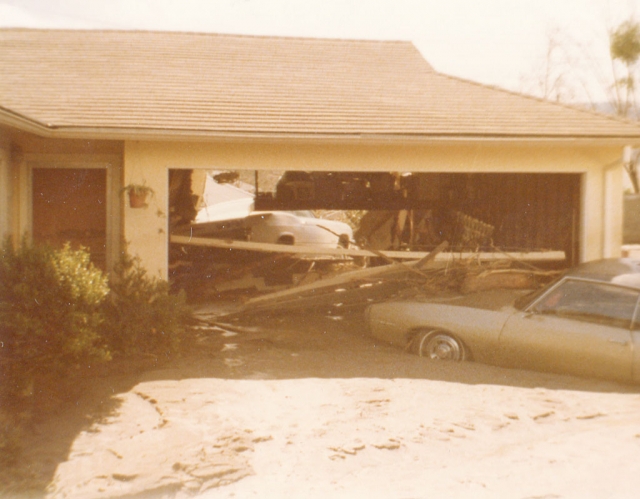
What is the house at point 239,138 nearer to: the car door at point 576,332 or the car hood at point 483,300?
the car hood at point 483,300

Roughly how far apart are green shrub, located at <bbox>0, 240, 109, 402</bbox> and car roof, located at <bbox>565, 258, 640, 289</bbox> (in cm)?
470

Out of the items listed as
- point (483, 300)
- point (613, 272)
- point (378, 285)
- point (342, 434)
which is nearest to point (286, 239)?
point (378, 285)

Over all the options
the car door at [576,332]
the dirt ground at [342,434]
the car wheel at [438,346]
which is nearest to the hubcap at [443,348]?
the car wheel at [438,346]

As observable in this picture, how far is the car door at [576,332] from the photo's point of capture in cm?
652

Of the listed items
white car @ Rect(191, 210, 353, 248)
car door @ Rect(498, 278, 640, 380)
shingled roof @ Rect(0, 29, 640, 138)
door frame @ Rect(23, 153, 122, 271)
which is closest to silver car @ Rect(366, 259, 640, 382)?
car door @ Rect(498, 278, 640, 380)

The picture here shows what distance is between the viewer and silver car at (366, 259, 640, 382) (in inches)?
257

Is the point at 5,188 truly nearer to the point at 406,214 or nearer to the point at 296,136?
the point at 296,136

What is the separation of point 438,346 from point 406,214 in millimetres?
8278

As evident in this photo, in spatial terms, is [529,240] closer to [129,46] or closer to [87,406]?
[129,46]

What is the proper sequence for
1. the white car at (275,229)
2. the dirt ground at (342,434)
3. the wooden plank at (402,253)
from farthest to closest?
1. the white car at (275,229)
2. the wooden plank at (402,253)
3. the dirt ground at (342,434)

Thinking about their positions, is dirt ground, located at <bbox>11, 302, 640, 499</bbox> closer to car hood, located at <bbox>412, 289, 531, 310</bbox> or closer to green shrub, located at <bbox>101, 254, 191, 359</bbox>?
green shrub, located at <bbox>101, 254, 191, 359</bbox>

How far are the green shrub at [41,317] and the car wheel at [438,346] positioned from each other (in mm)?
3296

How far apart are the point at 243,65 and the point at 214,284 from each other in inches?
148

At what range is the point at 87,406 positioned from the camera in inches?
225
